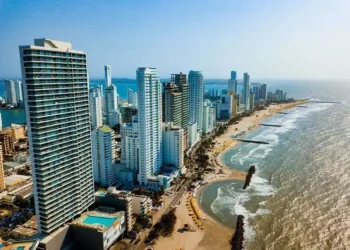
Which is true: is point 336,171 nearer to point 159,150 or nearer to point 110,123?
point 159,150

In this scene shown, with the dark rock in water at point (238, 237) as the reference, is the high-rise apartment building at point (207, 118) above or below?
above

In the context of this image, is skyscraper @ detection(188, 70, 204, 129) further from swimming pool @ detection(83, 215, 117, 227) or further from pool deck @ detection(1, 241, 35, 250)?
pool deck @ detection(1, 241, 35, 250)

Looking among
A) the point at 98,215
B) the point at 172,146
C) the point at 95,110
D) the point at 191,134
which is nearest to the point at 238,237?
the point at 98,215

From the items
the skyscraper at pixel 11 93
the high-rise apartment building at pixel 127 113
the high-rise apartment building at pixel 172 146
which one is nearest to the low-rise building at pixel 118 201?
the high-rise apartment building at pixel 172 146

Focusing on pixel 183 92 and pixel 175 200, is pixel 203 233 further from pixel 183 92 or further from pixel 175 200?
pixel 183 92

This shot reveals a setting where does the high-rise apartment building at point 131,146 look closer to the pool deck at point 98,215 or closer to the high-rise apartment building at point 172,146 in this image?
the high-rise apartment building at point 172,146

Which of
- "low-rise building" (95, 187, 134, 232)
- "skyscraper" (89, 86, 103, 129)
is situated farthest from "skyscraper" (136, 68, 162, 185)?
"skyscraper" (89, 86, 103, 129)

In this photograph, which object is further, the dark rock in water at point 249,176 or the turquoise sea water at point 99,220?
the dark rock in water at point 249,176
